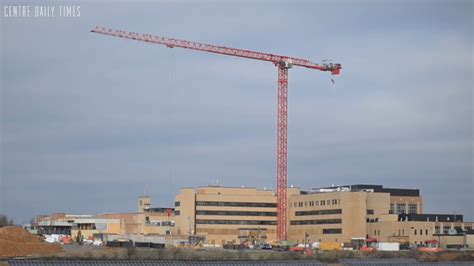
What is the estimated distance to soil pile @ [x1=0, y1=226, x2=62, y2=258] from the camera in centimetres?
10250

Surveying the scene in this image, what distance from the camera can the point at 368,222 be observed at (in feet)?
643

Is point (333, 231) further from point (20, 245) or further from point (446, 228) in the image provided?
point (20, 245)

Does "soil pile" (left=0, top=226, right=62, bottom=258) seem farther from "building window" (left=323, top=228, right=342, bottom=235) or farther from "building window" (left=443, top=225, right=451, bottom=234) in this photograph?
"building window" (left=443, top=225, right=451, bottom=234)

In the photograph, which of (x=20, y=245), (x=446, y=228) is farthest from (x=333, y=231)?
(x=20, y=245)

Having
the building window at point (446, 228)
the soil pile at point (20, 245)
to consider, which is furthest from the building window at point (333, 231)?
the soil pile at point (20, 245)

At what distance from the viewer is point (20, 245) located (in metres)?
106

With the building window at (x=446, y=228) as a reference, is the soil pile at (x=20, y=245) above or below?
below

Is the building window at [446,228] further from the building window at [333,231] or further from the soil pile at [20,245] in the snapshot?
the soil pile at [20,245]

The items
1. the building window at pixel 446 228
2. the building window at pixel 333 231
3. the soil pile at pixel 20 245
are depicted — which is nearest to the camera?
the soil pile at pixel 20 245

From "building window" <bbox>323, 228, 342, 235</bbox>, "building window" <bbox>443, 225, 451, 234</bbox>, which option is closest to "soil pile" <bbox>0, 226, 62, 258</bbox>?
"building window" <bbox>323, 228, 342, 235</bbox>

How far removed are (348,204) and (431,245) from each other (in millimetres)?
24932

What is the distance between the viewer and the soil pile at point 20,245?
102m

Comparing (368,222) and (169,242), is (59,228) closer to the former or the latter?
(169,242)

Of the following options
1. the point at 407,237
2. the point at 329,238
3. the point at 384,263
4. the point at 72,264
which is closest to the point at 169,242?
the point at 329,238
